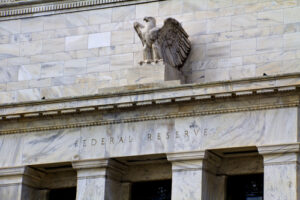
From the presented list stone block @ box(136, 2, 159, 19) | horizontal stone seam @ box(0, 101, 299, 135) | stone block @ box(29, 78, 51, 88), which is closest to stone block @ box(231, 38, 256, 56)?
horizontal stone seam @ box(0, 101, 299, 135)

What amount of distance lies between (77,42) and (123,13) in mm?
1879

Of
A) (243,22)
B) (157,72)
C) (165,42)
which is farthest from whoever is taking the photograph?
(165,42)

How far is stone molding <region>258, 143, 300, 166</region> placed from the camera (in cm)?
3231

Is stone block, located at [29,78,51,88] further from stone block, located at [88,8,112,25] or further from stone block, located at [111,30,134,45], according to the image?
stone block, located at [111,30,134,45]

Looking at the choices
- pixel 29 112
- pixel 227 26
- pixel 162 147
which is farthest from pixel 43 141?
pixel 227 26

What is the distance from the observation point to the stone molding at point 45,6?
3816cm

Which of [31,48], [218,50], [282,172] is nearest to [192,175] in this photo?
[282,172]

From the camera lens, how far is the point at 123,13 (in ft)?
124

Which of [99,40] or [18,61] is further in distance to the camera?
[18,61]

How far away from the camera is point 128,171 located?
117 feet

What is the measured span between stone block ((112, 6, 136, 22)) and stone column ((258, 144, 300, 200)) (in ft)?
25.1

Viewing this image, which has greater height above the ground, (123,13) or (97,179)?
(123,13)

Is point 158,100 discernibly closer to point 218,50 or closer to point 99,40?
point 218,50

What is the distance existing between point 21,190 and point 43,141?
1713 mm
